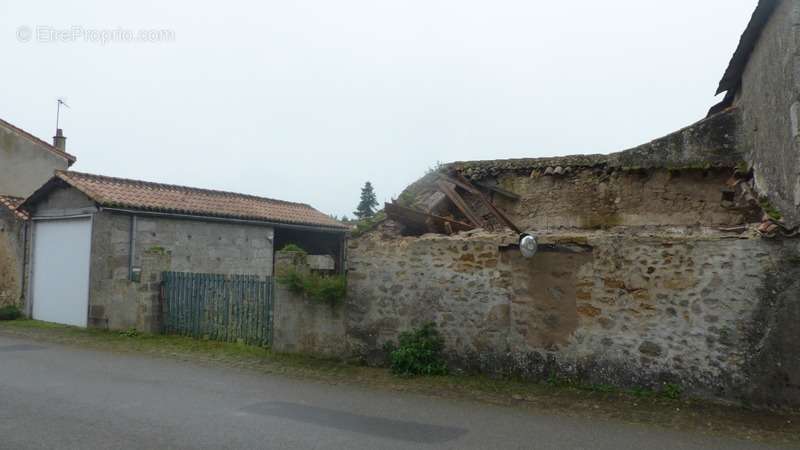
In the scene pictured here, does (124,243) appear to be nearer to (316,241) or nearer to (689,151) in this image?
(316,241)

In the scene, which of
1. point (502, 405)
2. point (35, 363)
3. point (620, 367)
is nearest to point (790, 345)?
point (620, 367)

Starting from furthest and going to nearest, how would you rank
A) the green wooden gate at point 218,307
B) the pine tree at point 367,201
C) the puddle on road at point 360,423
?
the pine tree at point 367,201 < the green wooden gate at point 218,307 < the puddle on road at point 360,423

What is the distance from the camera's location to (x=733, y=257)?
745cm

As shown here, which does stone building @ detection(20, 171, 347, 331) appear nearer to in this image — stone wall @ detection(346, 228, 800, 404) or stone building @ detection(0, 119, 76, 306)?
stone building @ detection(0, 119, 76, 306)

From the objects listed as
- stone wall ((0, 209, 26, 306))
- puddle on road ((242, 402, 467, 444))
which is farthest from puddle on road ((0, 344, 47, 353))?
puddle on road ((242, 402, 467, 444))

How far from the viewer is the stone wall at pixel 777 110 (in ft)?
24.0

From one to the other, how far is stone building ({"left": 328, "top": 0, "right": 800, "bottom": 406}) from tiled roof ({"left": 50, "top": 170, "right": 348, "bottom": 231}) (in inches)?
342

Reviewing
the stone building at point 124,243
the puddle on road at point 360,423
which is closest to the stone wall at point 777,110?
the puddle on road at point 360,423

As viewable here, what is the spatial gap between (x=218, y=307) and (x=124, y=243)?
4.64m

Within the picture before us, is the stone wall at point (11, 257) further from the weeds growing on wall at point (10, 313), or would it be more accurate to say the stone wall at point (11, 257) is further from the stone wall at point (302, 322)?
the stone wall at point (302, 322)

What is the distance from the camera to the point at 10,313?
17.3 meters

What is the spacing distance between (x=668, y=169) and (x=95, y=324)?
14.0 meters

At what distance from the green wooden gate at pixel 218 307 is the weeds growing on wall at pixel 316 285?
1.05 m

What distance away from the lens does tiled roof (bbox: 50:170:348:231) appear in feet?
52.6
